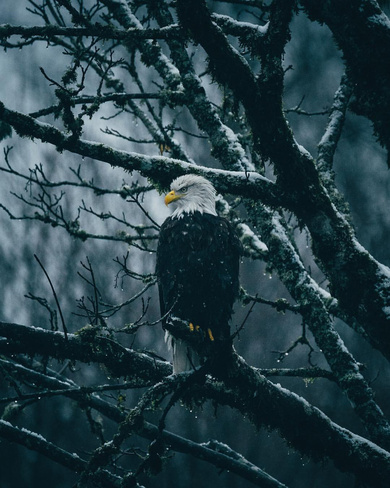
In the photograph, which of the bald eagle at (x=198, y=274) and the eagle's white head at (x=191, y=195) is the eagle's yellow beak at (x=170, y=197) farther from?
the bald eagle at (x=198, y=274)

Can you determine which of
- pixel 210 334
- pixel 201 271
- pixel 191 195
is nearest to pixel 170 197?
pixel 191 195

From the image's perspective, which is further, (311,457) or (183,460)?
(183,460)

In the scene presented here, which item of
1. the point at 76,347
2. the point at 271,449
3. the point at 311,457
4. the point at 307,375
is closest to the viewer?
the point at 76,347

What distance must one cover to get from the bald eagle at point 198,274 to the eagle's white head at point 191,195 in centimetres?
18

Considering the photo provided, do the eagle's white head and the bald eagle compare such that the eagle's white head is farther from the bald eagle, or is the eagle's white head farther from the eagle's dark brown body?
the eagle's dark brown body

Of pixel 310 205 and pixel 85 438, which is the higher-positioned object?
pixel 85 438

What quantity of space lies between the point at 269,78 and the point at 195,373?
1.67m

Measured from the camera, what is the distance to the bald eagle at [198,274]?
3.53 m

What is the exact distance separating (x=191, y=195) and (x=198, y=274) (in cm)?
100

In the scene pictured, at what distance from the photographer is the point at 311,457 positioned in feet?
9.65

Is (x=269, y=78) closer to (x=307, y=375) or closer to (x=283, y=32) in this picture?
(x=283, y=32)

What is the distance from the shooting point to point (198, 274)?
359 cm

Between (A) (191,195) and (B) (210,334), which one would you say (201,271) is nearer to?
(B) (210,334)

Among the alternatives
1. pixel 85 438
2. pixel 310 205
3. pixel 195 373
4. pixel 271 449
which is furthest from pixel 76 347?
pixel 85 438
